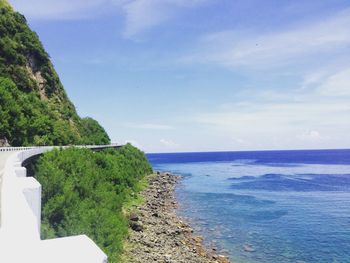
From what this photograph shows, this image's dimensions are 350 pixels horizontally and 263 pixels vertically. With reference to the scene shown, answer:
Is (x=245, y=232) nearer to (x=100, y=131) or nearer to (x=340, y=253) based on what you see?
(x=340, y=253)

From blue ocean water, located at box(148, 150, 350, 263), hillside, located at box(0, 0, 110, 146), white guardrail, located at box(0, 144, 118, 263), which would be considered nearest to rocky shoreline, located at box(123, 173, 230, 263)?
blue ocean water, located at box(148, 150, 350, 263)

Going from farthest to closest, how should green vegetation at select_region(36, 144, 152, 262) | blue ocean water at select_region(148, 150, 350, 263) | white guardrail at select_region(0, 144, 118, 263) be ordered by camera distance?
blue ocean water at select_region(148, 150, 350, 263), green vegetation at select_region(36, 144, 152, 262), white guardrail at select_region(0, 144, 118, 263)

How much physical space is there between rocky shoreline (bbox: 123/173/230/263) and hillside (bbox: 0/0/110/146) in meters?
20.0

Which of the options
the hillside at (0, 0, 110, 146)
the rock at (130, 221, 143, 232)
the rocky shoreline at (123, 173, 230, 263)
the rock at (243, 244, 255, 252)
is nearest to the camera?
the rocky shoreline at (123, 173, 230, 263)

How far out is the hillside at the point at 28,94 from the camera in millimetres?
49488

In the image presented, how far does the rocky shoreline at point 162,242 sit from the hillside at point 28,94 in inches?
789

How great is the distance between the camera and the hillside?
162 ft

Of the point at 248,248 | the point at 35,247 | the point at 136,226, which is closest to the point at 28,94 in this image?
the point at 136,226

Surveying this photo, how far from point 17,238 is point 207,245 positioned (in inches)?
1365

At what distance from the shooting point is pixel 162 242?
34938 millimetres

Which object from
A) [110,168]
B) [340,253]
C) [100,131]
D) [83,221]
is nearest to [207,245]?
[340,253]

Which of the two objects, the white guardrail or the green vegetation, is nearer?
the white guardrail

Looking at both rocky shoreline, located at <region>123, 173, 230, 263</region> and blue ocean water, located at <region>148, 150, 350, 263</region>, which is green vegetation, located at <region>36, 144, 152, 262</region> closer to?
rocky shoreline, located at <region>123, 173, 230, 263</region>

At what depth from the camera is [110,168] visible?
170ft
